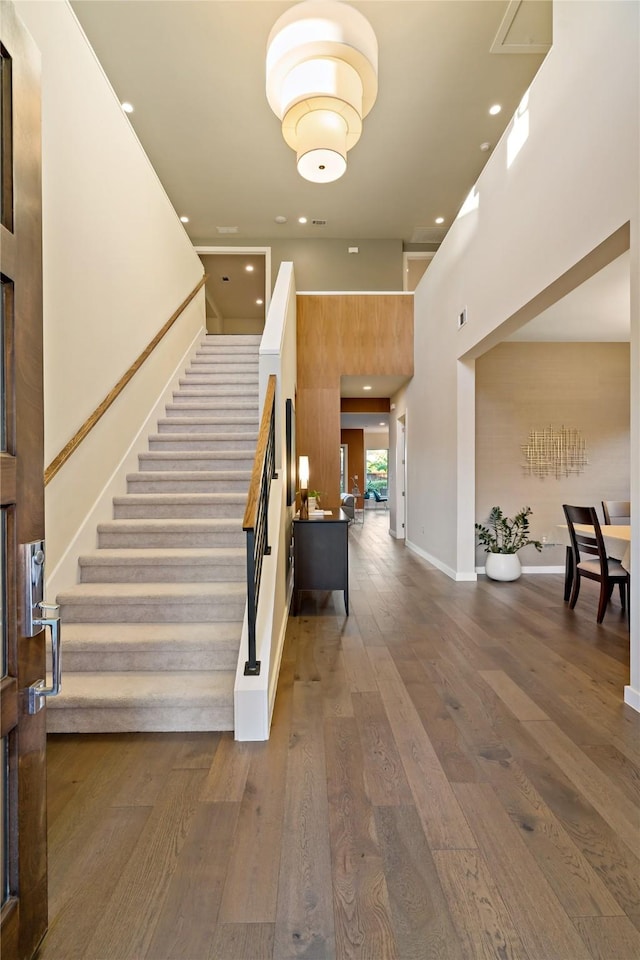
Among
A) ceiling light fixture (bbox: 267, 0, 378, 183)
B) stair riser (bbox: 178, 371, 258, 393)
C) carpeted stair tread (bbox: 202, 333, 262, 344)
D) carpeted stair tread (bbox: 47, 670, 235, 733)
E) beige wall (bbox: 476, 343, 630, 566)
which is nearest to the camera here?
carpeted stair tread (bbox: 47, 670, 235, 733)

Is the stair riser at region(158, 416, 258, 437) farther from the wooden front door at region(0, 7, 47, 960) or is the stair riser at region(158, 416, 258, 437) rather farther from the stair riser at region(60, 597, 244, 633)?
the wooden front door at region(0, 7, 47, 960)

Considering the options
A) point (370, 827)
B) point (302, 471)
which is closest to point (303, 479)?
point (302, 471)

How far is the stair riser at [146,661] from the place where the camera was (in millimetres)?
2549

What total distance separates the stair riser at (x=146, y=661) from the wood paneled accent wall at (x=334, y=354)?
4.73 m

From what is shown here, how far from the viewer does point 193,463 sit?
4.08m

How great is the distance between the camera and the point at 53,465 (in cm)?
283

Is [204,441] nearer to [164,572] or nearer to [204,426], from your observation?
[204,426]

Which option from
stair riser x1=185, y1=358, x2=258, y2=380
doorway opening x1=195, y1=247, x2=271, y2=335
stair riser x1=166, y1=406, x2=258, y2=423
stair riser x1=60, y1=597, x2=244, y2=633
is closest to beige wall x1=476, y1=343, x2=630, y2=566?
stair riser x1=185, y1=358, x2=258, y2=380

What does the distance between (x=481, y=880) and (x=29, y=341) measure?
6.54 feet

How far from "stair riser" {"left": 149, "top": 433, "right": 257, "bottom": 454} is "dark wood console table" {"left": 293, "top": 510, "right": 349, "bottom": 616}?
83 cm

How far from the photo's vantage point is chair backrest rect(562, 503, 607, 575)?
12.9 feet

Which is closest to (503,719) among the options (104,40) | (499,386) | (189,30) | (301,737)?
(301,737)

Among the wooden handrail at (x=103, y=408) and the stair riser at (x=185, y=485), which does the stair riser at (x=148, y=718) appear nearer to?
the wooden handrail at (x=103, y=408)

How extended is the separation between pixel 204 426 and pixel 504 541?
384 centimetres
